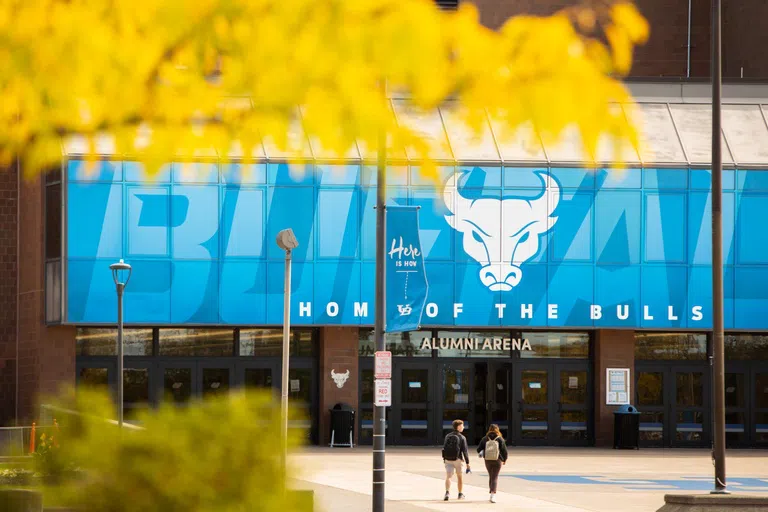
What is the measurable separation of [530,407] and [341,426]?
622cm

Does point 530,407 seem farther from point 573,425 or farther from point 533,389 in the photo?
point 573,425

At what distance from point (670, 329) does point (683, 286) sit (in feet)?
5.16

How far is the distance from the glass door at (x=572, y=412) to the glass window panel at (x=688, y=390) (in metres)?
2.90

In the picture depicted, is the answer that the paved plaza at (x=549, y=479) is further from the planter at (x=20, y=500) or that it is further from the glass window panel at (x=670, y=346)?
the planter at (x=20, y=500)

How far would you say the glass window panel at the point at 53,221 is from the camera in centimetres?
3922

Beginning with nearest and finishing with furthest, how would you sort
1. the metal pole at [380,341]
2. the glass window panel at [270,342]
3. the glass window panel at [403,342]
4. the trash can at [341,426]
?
the metal pole at [380,341] → the trash can at [341,426] → the glass window panel at [270,342] → the glass window panel at [403,342]

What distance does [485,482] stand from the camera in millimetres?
28734

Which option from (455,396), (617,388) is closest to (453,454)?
(455,396)

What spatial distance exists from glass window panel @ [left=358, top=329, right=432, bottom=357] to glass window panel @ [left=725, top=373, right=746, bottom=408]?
9.56 m

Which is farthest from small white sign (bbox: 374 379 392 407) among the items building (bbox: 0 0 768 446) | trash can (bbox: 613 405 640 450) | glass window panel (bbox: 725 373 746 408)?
glass window panel (bbox: 725 373 746 408)

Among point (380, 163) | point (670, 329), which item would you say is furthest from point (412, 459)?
point (380, 163)

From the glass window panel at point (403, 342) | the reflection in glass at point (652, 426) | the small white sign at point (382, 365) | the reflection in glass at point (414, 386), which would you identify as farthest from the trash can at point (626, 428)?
the small white sign at point (382, 365)

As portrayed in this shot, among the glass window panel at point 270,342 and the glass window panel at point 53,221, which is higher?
the glass window panel at point 53,221

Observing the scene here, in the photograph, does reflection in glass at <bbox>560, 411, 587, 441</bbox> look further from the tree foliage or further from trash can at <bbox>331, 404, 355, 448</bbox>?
the tree foliage
